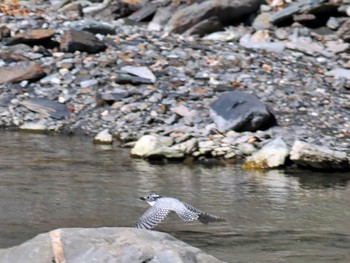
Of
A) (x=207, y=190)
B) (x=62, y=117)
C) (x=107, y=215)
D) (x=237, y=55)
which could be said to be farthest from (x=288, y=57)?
(x=107, y=215)

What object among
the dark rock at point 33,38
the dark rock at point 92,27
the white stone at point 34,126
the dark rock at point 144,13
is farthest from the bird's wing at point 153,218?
the dark rock at point 144,13

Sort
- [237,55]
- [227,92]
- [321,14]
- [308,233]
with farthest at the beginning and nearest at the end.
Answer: [321,14] → [237,55] → [227,92] → [308,233]

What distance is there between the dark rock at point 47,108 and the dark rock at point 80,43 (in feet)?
4.66

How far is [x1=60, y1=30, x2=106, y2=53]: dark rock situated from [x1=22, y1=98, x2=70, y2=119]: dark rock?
1.42 m

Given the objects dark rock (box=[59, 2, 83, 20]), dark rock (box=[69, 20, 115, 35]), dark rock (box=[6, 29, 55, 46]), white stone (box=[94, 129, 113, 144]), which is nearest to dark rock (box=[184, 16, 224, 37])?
dark rock (box=[69, 20, 115, 35])

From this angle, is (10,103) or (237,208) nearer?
(237,208)

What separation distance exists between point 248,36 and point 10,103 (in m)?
4.01

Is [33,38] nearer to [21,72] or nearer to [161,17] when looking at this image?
[21,72]

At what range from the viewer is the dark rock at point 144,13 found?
50.0 feet

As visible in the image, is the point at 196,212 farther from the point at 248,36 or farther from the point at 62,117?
the point at 248,36

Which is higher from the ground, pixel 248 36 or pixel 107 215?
pixel 248 36

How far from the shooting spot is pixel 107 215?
7.30m

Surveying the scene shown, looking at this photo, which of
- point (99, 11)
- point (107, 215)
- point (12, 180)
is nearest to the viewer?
point (107, 215)

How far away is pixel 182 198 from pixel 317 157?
1.86m
